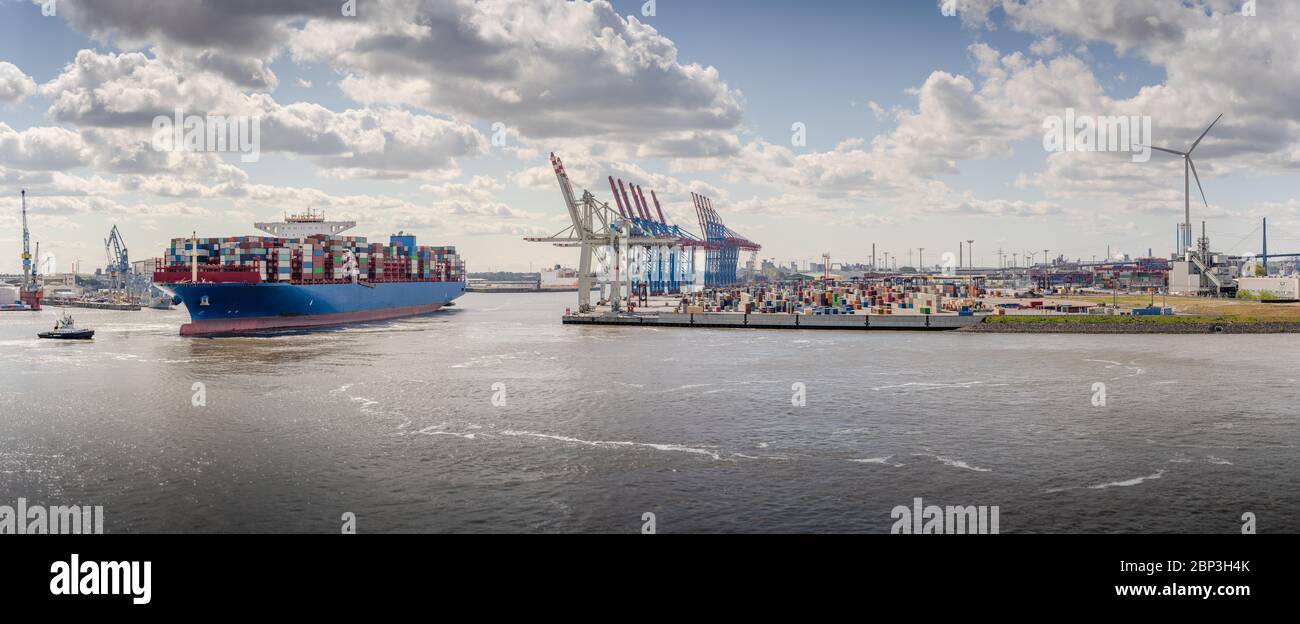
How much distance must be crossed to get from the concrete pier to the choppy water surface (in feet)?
107

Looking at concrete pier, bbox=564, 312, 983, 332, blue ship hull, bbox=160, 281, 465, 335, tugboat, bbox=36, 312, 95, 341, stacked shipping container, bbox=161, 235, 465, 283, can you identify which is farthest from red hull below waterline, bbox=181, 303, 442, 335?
concrete pier, bbox=564, 312, 983, 332

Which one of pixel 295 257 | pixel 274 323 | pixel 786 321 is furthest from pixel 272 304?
pixel 786 321

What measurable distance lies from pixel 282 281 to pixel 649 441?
83897 millimetres

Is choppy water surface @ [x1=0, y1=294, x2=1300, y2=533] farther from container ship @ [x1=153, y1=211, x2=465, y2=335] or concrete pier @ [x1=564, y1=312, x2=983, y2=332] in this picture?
concrete pier @ [x1=564, y1=312, x2=983, y2=332]

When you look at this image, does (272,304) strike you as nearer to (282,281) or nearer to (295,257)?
(282,281)

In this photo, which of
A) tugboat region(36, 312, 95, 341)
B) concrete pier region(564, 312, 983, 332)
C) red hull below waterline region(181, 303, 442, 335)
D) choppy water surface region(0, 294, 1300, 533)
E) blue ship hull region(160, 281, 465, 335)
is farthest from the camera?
concrete pier region(564, 312, 983, 332)

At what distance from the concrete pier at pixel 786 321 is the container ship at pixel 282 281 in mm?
29790

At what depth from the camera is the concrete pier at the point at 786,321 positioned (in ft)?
331

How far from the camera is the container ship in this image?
96562mm

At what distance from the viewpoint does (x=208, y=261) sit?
104000 mm

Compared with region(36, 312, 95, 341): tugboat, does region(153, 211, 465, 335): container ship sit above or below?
above

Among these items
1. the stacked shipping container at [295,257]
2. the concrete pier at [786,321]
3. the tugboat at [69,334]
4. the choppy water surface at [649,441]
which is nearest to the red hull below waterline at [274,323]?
the stacked shipping container at [295,257]
